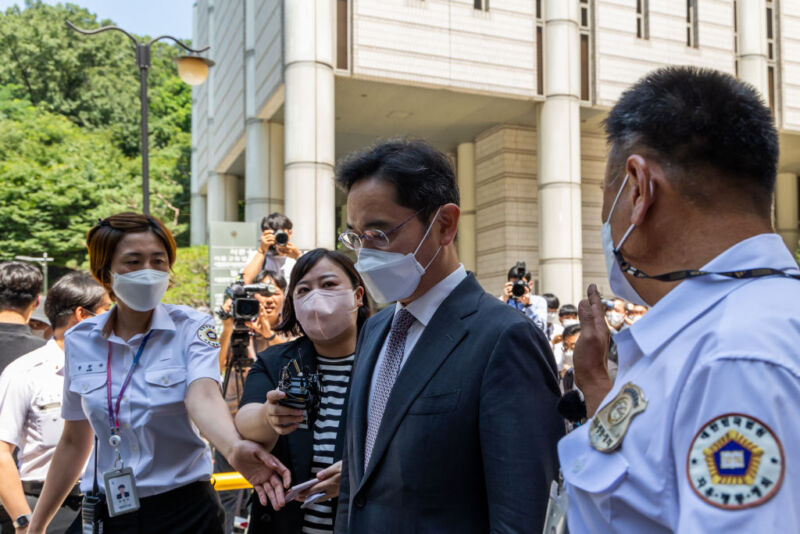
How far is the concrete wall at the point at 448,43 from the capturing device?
645 inches

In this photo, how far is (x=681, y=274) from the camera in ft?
4.17

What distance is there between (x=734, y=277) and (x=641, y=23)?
20.4 meters

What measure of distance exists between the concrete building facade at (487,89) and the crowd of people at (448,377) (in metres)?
11.7

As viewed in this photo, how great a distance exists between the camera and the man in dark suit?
1.84 m

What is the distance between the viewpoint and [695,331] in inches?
43.1

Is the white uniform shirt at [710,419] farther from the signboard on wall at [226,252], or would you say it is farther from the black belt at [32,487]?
the signboard on wall at [226,252]

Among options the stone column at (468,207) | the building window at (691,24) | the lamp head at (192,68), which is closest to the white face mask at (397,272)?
the lamp head at (192,68)

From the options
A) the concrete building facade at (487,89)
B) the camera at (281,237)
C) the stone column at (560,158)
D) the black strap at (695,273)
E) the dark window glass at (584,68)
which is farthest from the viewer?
the dark window glass at (584,68)

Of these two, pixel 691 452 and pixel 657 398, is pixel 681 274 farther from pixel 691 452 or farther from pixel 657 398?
pixel 691 452

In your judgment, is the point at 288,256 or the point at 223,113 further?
the point at 223,113

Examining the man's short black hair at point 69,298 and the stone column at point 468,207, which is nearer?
the man's short black hair at point 69,298

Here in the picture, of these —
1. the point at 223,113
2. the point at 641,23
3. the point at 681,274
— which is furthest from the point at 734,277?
the point at 223,113

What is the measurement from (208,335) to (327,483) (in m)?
0.85

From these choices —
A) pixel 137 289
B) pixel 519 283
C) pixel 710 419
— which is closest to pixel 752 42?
pixel 519 283
